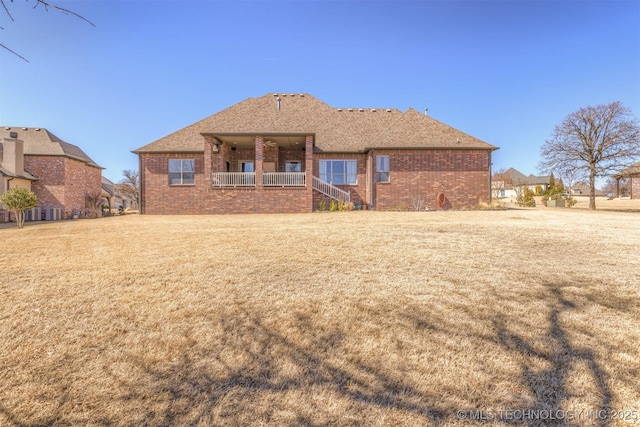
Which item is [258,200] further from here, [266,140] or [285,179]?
[266,140]

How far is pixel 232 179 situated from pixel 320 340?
1535cm

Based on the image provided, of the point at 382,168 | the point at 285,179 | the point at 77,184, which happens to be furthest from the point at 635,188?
the point at 77,184

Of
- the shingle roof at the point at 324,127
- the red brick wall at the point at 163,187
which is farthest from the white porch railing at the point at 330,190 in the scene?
the red brick wall at the point at 163,187

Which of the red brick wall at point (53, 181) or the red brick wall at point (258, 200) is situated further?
the red brick wall at point (53, 181)

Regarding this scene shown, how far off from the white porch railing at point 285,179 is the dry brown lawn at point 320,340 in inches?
445

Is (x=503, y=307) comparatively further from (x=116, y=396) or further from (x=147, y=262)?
(x=147, y=262)

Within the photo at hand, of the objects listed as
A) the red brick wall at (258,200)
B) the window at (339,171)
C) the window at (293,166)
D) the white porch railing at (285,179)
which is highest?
the window at (293,166)

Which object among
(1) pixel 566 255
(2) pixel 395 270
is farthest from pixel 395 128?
(2) pixel 395 270

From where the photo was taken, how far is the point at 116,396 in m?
2.42

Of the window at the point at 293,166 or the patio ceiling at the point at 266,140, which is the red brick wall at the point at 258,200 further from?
the window at the point at 293,166

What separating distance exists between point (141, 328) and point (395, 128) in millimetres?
18231

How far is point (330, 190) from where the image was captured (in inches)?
703

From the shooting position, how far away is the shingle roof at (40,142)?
20312 mm

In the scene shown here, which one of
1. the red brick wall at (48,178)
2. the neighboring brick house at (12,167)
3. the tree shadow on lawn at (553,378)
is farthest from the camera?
the red brick wall at (48,178)
